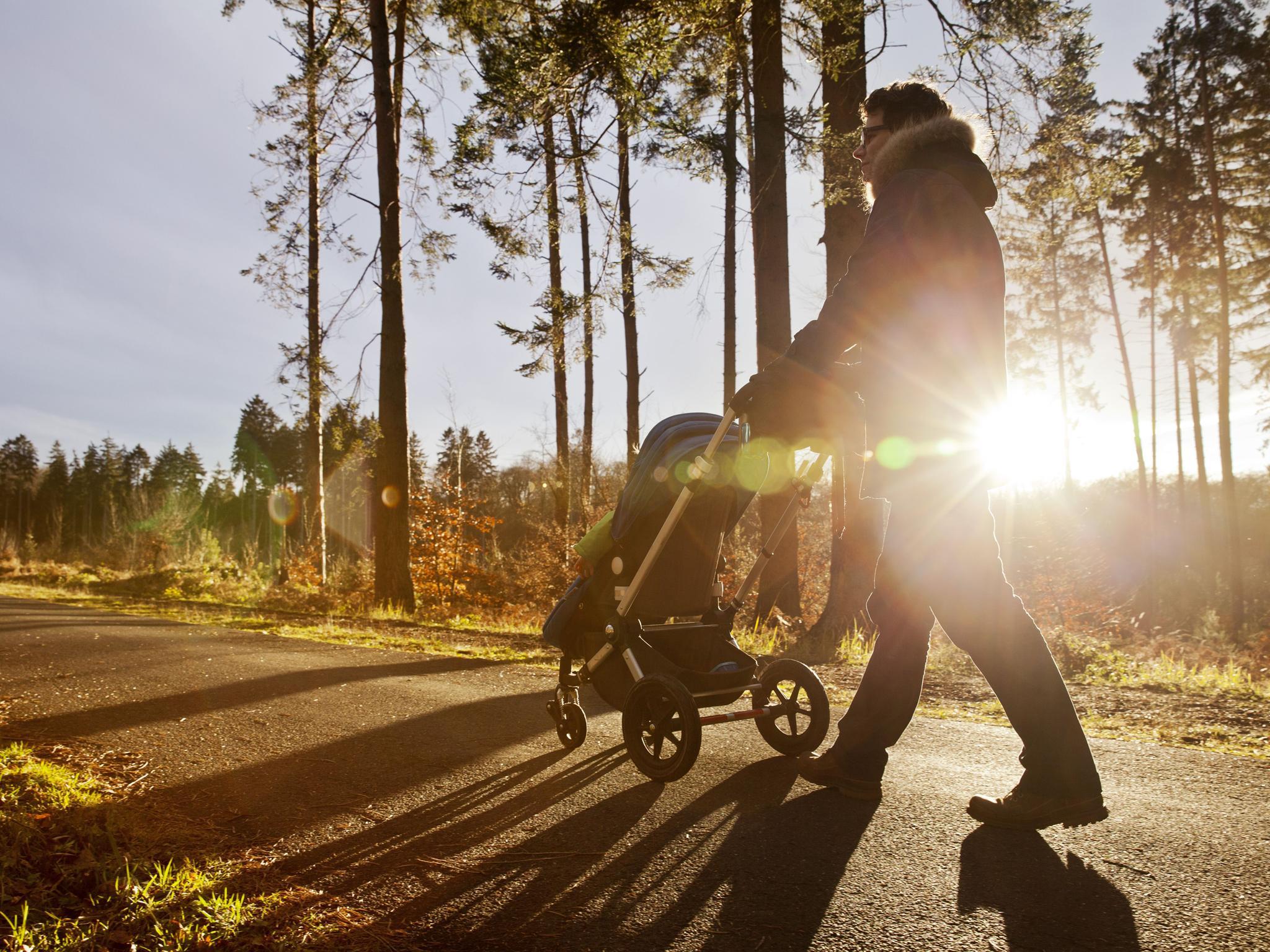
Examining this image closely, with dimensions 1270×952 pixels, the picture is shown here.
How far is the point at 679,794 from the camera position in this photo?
2.78 meters

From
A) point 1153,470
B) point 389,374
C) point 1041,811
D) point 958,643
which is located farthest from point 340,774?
point 1153,470

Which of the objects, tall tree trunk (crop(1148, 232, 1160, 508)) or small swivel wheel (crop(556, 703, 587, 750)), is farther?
tall tree trunk (crop(1148, 232, 1160, 508))

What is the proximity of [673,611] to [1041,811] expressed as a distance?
1528 millimetres

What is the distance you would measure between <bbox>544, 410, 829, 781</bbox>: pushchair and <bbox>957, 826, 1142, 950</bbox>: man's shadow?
3.19ft

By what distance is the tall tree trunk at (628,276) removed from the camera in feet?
33.5

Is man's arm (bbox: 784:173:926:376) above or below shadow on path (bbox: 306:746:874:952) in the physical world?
above

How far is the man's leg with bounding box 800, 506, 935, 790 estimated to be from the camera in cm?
265

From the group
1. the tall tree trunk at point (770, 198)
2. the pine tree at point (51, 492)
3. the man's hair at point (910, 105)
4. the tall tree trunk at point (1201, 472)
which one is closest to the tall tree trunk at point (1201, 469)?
the tall tree trunk at point (1201, 472)

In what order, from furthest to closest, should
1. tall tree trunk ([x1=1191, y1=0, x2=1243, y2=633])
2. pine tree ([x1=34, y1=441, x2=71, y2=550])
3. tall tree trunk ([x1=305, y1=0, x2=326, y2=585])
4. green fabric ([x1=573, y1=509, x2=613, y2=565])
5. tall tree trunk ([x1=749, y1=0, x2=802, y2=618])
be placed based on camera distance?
pine tree ([x1=34, y1=441, x2=71, y2=550]) < tall tree trunk ([x1=1191, y1=0, x2=1243, y2=633]) < tall tree trunk ([x1=305, y1=0, x2=326, y2=585]) < tall tree trunk ([x1=749, y1=0, x2=802, y2=618]) < green fabric ([x1=573, y1=509, x2=613, y2=565])

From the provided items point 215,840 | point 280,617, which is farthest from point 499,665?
point 280,617

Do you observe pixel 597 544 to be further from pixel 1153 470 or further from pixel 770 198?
pixel 1153 470

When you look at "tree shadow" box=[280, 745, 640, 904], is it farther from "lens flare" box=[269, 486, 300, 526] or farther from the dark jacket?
"lens flare" box=[269, 486, 300, 526]

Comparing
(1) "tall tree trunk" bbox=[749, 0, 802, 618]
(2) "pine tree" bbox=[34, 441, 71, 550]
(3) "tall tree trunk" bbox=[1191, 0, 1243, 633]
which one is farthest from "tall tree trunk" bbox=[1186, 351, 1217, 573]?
(2) "pine tree" bbox=[34, 441, 71, 550]

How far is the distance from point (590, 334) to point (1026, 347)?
24245 millimetres
